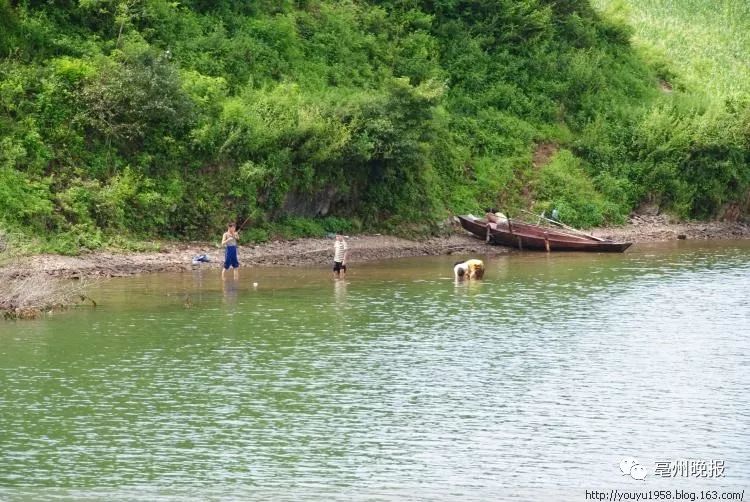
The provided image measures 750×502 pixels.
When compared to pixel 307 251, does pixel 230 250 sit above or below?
above

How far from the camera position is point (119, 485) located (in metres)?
19.1

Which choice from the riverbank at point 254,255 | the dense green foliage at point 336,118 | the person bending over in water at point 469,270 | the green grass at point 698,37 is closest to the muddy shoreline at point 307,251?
the riverbank at point 254,255

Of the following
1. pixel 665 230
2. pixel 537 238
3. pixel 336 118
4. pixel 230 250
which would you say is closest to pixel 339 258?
pixel 230 250

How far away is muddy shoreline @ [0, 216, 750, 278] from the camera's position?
121 feet

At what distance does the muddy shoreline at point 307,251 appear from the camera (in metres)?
36.9

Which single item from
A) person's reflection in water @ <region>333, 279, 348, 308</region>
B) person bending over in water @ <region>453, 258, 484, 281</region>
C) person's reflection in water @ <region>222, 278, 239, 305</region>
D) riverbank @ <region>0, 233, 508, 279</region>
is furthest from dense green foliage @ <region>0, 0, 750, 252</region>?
person bending over in water @ <region>453, 258, 484, 281</region>

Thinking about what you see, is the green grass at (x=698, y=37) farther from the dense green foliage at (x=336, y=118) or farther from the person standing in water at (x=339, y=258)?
the person standing in water at (x=339, y=258)

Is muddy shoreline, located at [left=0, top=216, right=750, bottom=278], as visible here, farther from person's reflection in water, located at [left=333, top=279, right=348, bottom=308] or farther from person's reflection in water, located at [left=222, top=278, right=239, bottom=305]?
person's reflection in water, located at [left=333, top=279, right=348, bottom=308]

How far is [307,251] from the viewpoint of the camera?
4306cm

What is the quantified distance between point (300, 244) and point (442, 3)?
18.9m

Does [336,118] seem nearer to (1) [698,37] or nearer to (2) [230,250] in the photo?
(2) [230,250]

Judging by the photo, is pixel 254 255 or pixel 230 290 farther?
pixel 254 255

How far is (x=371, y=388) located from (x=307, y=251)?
1824 cm

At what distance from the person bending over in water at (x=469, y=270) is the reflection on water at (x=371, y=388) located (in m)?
0.55
